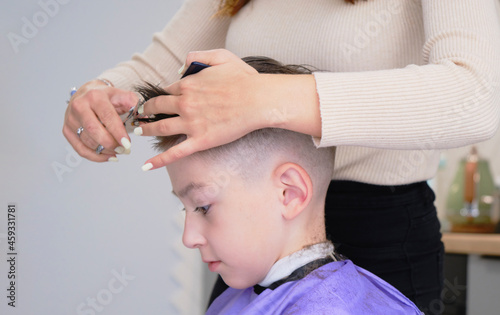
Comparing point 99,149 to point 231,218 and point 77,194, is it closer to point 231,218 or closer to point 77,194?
point 231,218

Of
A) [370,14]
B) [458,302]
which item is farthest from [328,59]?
[458,302]

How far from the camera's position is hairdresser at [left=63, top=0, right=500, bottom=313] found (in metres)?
0.83

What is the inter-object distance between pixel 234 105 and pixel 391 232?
1.67ft

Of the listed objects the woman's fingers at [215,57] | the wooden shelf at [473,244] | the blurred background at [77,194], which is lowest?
the wooden shelf at [473,244]

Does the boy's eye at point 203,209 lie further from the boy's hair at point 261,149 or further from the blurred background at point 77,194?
the blurred background at point 77,194

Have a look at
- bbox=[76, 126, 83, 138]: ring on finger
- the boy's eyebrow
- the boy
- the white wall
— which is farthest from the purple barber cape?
the white wall

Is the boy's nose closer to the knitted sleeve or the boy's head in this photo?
the boy's head

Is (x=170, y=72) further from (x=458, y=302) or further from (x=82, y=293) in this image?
(x=458, y=302)

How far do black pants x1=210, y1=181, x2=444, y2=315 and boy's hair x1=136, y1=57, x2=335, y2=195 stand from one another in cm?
11

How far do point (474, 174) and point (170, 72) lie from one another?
214 centimetres

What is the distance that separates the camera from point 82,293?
1934mm

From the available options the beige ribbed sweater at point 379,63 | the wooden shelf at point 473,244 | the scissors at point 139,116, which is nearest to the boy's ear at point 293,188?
the beige ribbed sweater at point 379,63

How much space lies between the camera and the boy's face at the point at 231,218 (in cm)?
102

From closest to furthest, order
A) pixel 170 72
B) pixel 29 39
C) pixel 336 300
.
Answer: pixel 336 300 < pixel 170 72 < pixel 29 39
